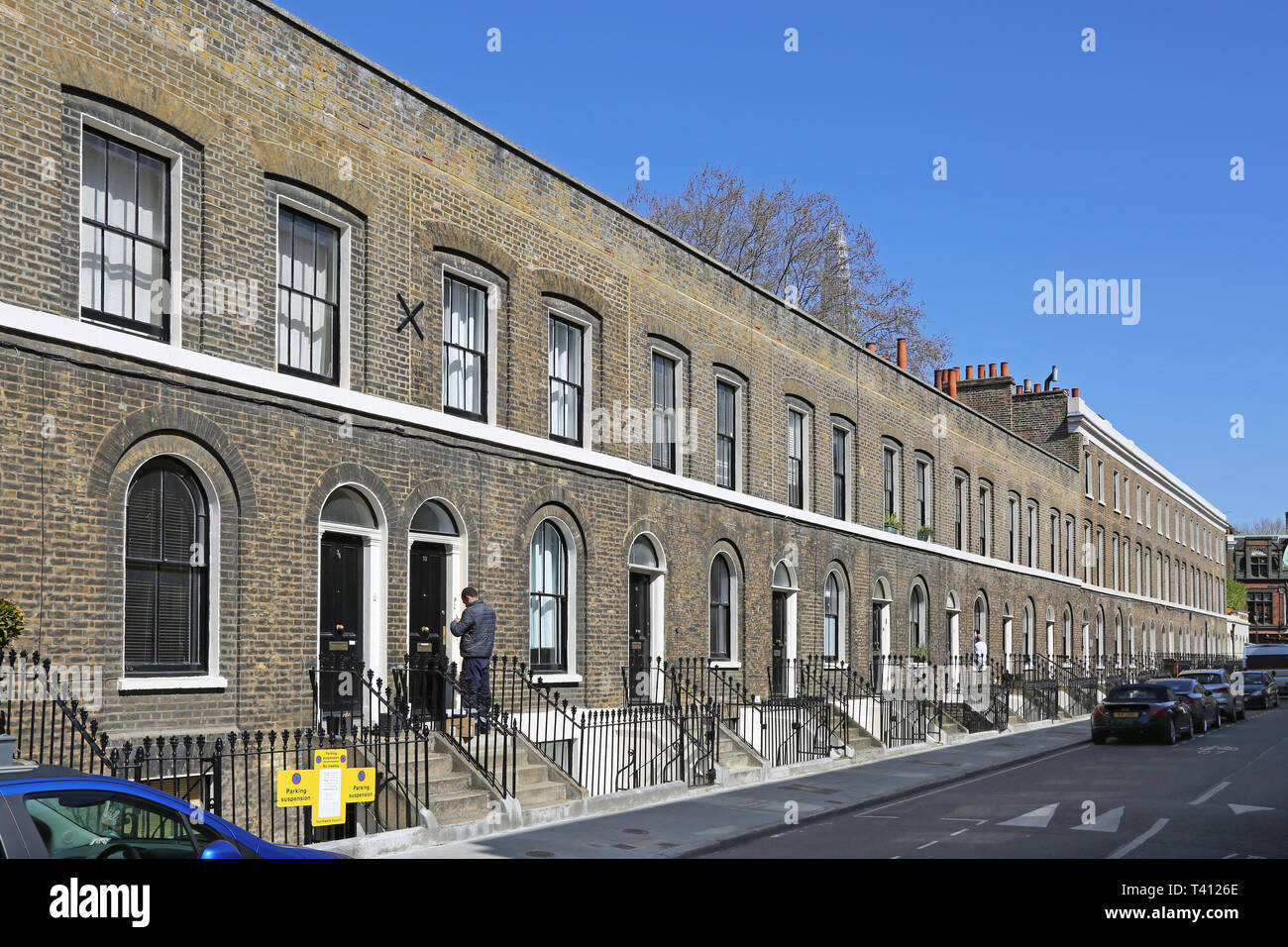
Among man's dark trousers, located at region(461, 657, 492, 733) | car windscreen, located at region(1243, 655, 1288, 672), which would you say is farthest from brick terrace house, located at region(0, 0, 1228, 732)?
car windscreen, located at region(1243, 655, 1288, 672)

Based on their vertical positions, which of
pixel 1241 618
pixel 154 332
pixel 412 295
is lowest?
pixel 1241 618

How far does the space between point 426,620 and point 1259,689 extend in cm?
3656

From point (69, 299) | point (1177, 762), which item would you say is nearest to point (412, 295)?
point (69, 299)

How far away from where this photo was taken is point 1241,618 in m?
94.1

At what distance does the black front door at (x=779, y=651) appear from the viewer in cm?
2588

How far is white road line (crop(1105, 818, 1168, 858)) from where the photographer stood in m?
12.5

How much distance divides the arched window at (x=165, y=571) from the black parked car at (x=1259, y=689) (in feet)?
127

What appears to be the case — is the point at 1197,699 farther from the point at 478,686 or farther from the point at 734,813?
the point at 478,686

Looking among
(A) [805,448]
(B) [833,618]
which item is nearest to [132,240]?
(A) [805,448]

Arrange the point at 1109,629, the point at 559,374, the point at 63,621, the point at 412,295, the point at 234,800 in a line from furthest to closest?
1. the point at 1109,629
2. the point at 559,374
3. the point at 412,295
4. the point at 234,800
5. the point at 63,621

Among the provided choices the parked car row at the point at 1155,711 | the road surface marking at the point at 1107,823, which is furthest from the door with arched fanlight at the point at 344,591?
the parked car row at the point at 1155,711
